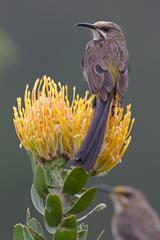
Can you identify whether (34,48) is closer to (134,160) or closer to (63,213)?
(134,160)

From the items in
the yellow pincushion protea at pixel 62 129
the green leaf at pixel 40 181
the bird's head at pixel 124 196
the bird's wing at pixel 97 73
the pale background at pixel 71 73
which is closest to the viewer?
the bird's head at pixel 124 196

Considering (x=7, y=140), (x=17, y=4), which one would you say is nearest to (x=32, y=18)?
(x=17, y=4)

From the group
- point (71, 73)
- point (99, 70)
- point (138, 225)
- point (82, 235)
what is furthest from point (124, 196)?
point (71, 73)

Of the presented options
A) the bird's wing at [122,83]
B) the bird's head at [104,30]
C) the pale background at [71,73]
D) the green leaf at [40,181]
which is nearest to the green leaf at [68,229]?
the green leaf at [40,181]

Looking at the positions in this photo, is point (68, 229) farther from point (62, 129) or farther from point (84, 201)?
point (62, 129)

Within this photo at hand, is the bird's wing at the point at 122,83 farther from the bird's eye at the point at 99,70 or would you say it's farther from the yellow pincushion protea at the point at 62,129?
the yellow pincushion protea at the point at 62,129

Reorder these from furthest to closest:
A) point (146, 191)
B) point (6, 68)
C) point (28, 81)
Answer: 1. point (28, 81)
2. point (146, 191)
3. point (6, 68)
